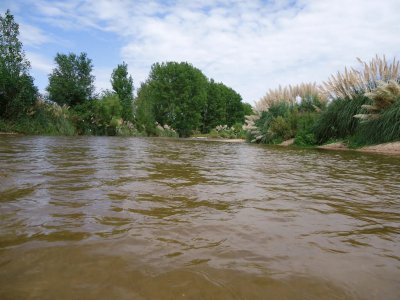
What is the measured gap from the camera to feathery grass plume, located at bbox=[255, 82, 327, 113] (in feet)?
42.2

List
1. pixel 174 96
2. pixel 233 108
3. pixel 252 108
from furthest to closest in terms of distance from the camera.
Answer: pixel 233 108 → pixel 174 96 → pixel 252 108

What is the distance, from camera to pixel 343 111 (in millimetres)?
9000

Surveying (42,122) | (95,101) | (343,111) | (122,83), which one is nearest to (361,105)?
(343,111)

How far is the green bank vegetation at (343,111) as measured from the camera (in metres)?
7.52

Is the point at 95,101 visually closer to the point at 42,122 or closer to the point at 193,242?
the point at 42,122

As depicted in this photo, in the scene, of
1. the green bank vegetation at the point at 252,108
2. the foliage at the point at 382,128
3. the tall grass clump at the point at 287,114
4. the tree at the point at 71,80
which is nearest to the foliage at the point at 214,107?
the green bank vegetation at the point at 252,108

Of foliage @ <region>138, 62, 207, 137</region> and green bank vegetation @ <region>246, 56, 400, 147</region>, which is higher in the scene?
foliage @ <region>138, 62, 207, 137</region>

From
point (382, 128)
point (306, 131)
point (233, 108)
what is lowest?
point (306, 131)

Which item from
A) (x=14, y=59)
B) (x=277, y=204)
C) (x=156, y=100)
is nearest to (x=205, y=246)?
(x=277, y=204)

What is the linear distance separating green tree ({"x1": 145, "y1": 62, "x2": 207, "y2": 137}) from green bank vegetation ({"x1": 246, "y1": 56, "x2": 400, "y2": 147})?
26588 millimetres

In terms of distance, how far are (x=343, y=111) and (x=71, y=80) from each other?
22.0 metres

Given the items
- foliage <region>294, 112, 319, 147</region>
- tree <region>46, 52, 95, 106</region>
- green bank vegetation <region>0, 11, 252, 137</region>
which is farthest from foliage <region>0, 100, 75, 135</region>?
foliage <region>294, 112, 319, 147</region>

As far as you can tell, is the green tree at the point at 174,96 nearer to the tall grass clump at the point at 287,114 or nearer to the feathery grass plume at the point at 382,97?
the tall grass clump at the point at 287,114

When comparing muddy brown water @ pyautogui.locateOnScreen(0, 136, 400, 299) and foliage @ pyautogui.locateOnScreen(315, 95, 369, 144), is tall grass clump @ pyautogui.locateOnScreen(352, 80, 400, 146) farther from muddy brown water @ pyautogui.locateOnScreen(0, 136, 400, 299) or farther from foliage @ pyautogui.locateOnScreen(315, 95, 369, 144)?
muddy brown water @ pyautogui.locateOnScreen(0, 136, 400, 299)
